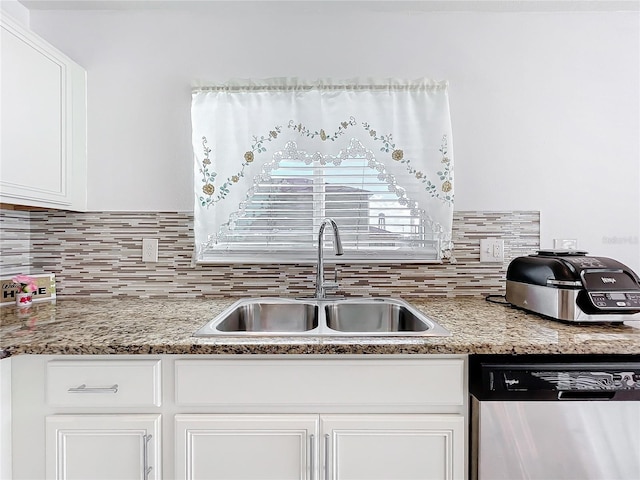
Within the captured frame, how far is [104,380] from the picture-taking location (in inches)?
45.2

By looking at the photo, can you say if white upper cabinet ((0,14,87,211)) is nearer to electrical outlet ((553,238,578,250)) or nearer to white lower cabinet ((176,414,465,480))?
white lower cabinet ((176,414,465,480))

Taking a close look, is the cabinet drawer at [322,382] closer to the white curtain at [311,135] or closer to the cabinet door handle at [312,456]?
the cabinet door handle at [312,456]

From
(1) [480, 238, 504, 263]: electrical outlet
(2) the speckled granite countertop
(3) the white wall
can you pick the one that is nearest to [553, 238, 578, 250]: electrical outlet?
(3) the white wall

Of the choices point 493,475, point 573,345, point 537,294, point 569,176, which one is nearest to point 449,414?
point 493,475

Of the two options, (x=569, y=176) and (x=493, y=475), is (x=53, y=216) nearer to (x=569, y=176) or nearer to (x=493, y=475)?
(x=493, y=475)

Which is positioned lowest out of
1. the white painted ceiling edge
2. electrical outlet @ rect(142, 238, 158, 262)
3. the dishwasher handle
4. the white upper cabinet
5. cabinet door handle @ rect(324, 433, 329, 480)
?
cabinet door handle @ rect(324, 433, 329, 480)

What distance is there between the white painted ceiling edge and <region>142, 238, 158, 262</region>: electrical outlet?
3.67 feet

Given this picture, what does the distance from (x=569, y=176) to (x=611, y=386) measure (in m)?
1.11

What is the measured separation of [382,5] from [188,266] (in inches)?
60.9

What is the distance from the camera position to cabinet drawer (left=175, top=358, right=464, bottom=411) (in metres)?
1.15

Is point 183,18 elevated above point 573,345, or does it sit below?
above

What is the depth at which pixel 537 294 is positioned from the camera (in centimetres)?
148

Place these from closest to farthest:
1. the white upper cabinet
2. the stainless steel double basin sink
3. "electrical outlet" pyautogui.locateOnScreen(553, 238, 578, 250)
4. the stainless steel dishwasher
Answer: the stainless steel dishwasher
the white upper cabinet
the stainless steel double basin sink
"electrical outlet" pyautogui.locateOnScreen(553, 238, 578, 250)

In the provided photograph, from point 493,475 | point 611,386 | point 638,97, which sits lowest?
point 493,475
